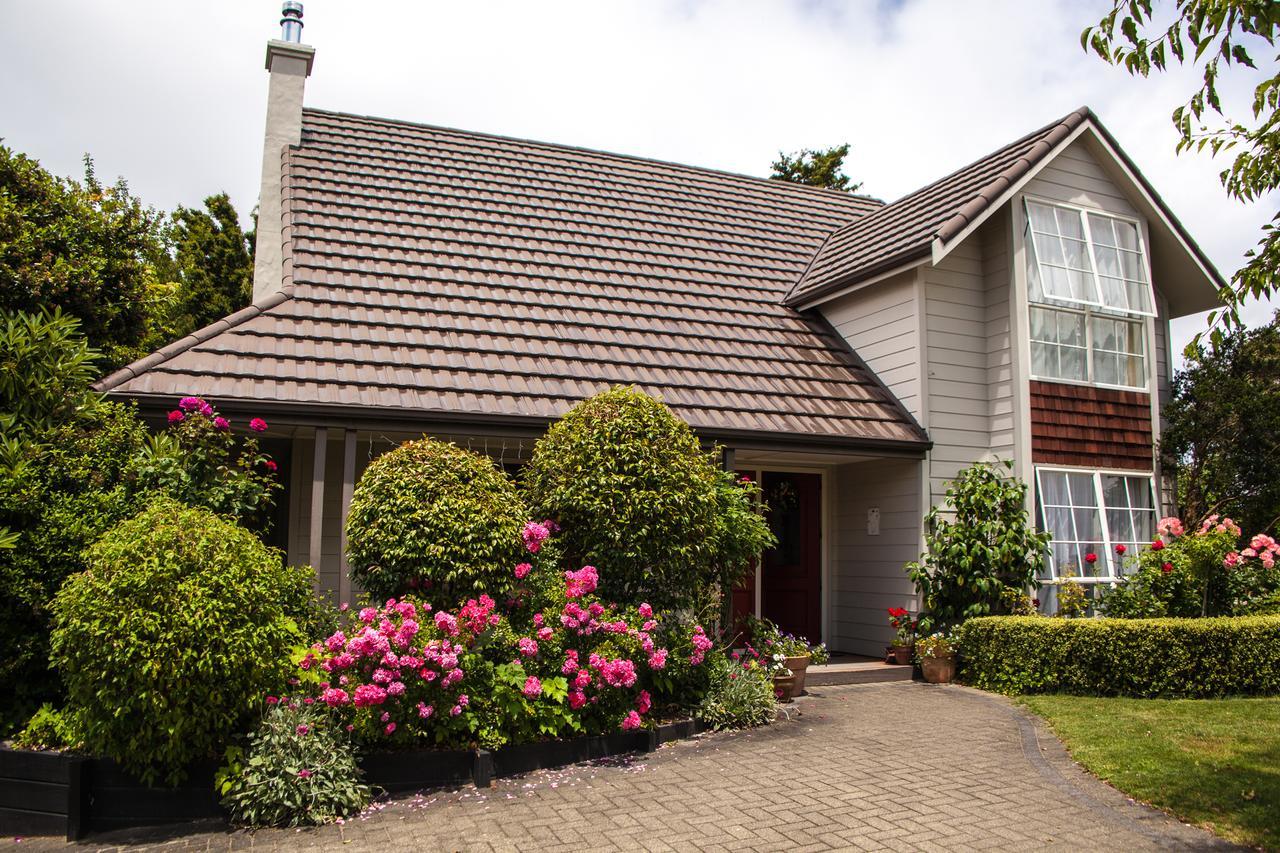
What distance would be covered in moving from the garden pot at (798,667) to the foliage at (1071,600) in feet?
11.8

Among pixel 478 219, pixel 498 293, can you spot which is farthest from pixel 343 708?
pixel 478 219

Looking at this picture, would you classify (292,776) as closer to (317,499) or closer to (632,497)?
(317,499)

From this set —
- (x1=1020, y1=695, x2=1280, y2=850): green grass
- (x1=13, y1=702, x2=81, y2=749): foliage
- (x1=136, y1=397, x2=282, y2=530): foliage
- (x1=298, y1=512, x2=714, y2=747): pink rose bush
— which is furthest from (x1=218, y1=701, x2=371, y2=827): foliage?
(x1=1020, y1=695, x2=1280, y2=850): green grass

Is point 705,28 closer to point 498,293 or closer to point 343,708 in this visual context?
point 498,293

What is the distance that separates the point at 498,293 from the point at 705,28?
4.23m

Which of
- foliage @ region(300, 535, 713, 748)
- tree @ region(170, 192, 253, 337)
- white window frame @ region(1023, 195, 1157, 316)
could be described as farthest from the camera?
tree @ region(170, 192, 253, 337)

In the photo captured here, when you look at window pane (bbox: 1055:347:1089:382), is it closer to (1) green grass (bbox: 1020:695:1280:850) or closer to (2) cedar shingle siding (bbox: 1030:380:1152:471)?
(2) cedar shingle siding (bbox: 1030:380:1152:471)

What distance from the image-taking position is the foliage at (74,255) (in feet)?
39.2

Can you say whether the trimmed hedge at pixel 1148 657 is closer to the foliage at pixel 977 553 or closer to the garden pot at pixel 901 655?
the foliage at pixel 977 553

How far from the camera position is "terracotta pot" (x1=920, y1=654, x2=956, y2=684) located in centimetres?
1068

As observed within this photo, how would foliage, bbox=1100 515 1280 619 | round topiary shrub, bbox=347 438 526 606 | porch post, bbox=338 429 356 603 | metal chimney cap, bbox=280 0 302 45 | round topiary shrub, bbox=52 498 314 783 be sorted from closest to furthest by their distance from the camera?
round topiary shrub, bbox=52 498 314 783 → round topiary shrub, bbox=347 438 526 606 → porch post, bbox=338 429 356 603 → foliage, bbox=1100 515 1280 619 → metal chimney cap, bbox=280 0 302 45

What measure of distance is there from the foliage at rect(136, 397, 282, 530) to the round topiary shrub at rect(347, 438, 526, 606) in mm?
1002

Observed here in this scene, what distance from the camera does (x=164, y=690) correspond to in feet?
19.0

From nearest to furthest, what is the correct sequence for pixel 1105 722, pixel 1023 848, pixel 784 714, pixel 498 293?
pixel 1023 848 < pixel 1105 722 < pixel 784 714 < pixel 498 293
